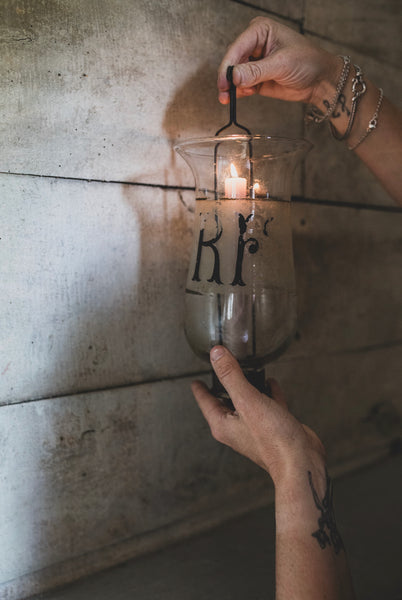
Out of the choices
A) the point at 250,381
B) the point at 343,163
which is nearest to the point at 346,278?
the point at 343,163

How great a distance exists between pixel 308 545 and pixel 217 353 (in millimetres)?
313

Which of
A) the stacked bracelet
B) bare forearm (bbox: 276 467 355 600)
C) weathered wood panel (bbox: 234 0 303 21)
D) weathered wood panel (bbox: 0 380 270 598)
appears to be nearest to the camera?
bare forearm (bbox: 276 467 355 600)

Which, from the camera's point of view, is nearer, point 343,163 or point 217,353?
point 217,353

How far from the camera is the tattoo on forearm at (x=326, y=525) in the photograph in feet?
2.36

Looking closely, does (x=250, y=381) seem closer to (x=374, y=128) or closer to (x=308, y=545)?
(x=308, y=545)

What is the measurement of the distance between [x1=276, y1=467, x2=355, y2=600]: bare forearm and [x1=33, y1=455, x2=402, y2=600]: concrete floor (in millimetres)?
337

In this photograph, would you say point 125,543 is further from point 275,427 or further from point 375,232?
point 375,232

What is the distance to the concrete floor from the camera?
96cm

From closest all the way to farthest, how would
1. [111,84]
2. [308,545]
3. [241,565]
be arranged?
1. [308,545]
2. [111,84]
3. [241,565]

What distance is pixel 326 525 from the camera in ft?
2.43

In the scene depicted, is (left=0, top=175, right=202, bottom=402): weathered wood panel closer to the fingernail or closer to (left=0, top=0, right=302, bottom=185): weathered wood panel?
(left=0, top=0, right=302, bottom=185): weathered wood panel

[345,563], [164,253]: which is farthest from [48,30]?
[345,563]

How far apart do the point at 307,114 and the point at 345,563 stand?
0.95 m

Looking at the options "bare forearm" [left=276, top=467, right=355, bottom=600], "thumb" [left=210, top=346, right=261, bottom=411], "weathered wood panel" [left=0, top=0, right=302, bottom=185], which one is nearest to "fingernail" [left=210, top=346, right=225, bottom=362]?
"thumb" [left=210, top=346, right=261, bottom=411]
